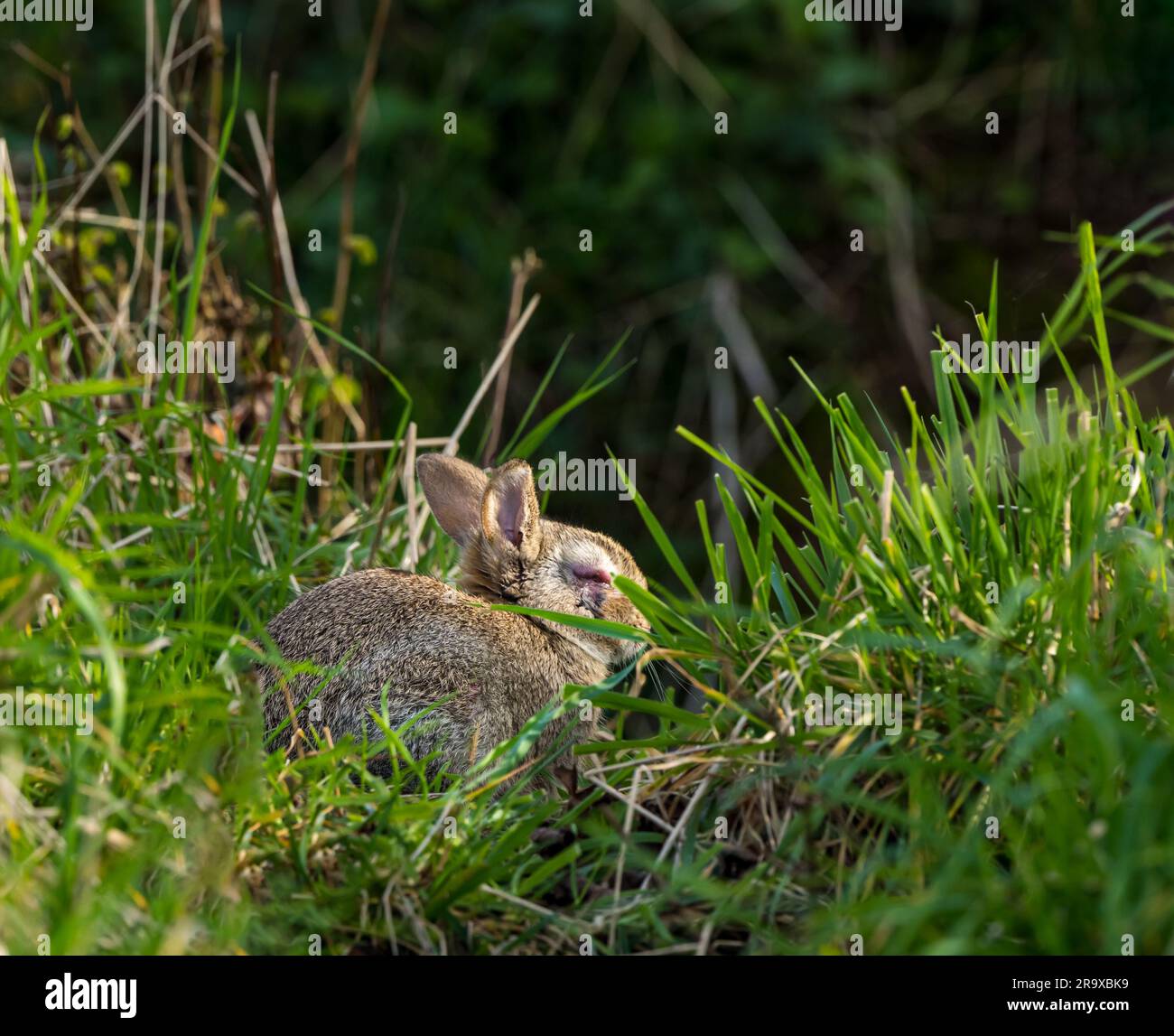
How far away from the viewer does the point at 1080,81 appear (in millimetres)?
8344

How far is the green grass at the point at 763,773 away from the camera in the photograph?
224 centimetres

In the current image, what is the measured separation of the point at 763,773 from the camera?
2.77 meters

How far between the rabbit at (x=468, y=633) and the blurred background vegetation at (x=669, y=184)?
3.65 meters

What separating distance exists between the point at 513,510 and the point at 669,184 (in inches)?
173

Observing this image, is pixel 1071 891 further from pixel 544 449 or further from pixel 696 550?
pixel 544 449

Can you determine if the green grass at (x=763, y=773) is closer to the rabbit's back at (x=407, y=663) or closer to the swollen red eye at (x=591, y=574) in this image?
the rabbit's back at (x=407, y=663)

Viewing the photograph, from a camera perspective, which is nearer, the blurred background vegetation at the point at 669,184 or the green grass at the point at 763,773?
the green grass at the point at 763,773

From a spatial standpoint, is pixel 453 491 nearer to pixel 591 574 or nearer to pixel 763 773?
pixel 591 574

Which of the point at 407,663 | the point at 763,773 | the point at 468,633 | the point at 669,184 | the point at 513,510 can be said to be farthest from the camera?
the point at 669,184

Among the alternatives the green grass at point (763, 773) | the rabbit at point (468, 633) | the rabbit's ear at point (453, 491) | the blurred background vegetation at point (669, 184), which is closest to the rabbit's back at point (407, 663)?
the rabbit at point (468, 633)

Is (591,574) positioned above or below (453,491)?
below

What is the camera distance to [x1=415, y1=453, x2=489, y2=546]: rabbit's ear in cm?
413

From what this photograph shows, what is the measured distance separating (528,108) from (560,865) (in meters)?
6.28

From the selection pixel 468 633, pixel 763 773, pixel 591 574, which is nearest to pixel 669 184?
pixel 591 574
